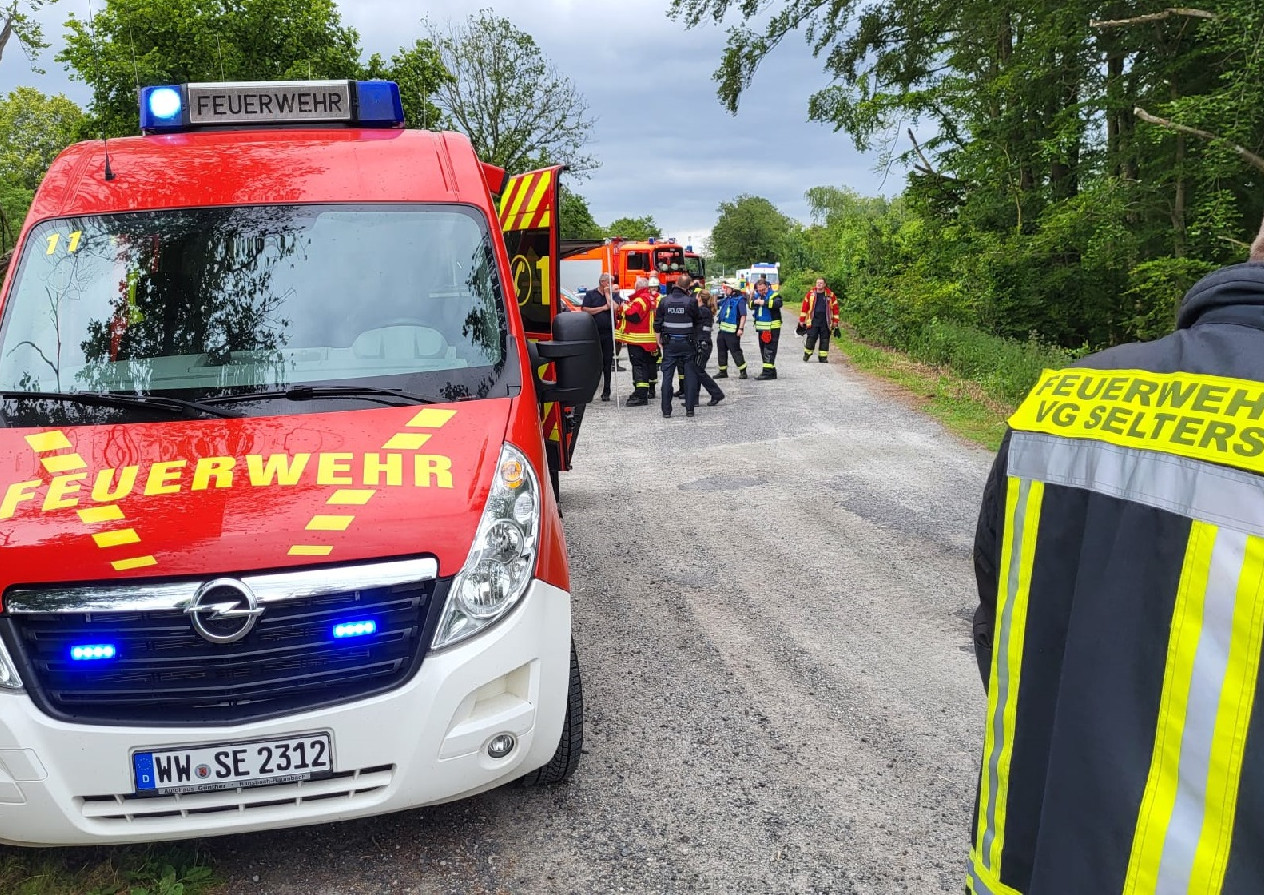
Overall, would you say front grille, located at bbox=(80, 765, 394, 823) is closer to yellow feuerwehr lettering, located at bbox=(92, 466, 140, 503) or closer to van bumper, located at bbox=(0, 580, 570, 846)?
van bumper, located at bbox=(0, 580, 570, 846)

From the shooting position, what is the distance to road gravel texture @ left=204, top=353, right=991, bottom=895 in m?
3.32

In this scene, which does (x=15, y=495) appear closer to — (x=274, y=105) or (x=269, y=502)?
(x=269, y=502)

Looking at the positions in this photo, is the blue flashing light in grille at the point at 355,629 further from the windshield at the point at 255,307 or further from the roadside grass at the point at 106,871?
the roadside grass at the point at 106,871

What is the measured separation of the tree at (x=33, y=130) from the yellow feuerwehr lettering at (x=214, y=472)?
Result: 206 ft

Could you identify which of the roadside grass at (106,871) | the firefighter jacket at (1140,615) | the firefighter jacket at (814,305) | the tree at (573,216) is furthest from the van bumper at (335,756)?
the tree at (573,216)

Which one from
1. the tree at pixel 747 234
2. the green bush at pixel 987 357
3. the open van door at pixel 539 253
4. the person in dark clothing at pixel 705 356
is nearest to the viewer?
the open van door at pixel 539 253

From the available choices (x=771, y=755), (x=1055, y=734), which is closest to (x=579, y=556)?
(x=771, y=755)

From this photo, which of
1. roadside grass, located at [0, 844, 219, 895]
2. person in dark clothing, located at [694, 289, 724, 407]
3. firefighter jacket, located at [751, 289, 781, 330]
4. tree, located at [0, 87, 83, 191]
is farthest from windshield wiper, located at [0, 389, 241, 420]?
tree, located at [0, 87, 83, 191]

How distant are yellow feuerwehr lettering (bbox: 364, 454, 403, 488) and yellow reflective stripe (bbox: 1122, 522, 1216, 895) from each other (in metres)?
2.30

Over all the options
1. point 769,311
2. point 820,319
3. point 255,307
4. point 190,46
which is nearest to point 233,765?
point 255,307

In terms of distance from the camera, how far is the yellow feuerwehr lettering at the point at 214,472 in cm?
311

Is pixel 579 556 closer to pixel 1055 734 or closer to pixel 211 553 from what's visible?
pixel 211 553

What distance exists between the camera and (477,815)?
367 cm

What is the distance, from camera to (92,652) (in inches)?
112
